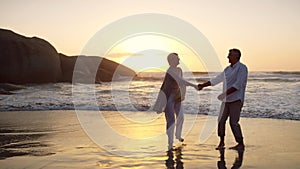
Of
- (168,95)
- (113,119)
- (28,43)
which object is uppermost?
(28,43)

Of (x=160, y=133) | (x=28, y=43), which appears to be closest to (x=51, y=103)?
(x=160, y=133)

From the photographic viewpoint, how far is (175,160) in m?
7.10

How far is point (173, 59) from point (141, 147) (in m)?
1.87

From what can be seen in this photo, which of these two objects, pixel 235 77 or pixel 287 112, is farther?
pixel 287 112

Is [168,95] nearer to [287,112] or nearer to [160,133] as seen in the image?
[160,133]

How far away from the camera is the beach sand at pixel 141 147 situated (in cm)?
688

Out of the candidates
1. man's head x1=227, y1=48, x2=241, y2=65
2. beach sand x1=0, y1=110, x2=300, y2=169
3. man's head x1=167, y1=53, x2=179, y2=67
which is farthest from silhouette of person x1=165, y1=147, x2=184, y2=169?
man's head x1=227, y1=48, x2=241, y2=65

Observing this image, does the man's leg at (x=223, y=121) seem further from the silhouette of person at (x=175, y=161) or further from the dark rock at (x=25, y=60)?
the dark rock at (x=25, y=60)

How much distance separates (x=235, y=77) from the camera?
323 inches

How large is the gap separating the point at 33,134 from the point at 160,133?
124 inches

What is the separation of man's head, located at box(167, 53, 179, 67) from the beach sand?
1.68 meters

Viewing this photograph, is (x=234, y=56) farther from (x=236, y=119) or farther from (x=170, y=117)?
(x=170, y=117)

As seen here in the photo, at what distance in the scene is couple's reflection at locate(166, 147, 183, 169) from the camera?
6652 millimetres

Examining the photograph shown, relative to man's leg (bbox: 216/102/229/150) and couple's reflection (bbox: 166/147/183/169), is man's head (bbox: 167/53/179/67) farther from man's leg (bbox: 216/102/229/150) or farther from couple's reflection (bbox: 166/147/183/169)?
couple's reflection (bbox: 166/147/183/169)
